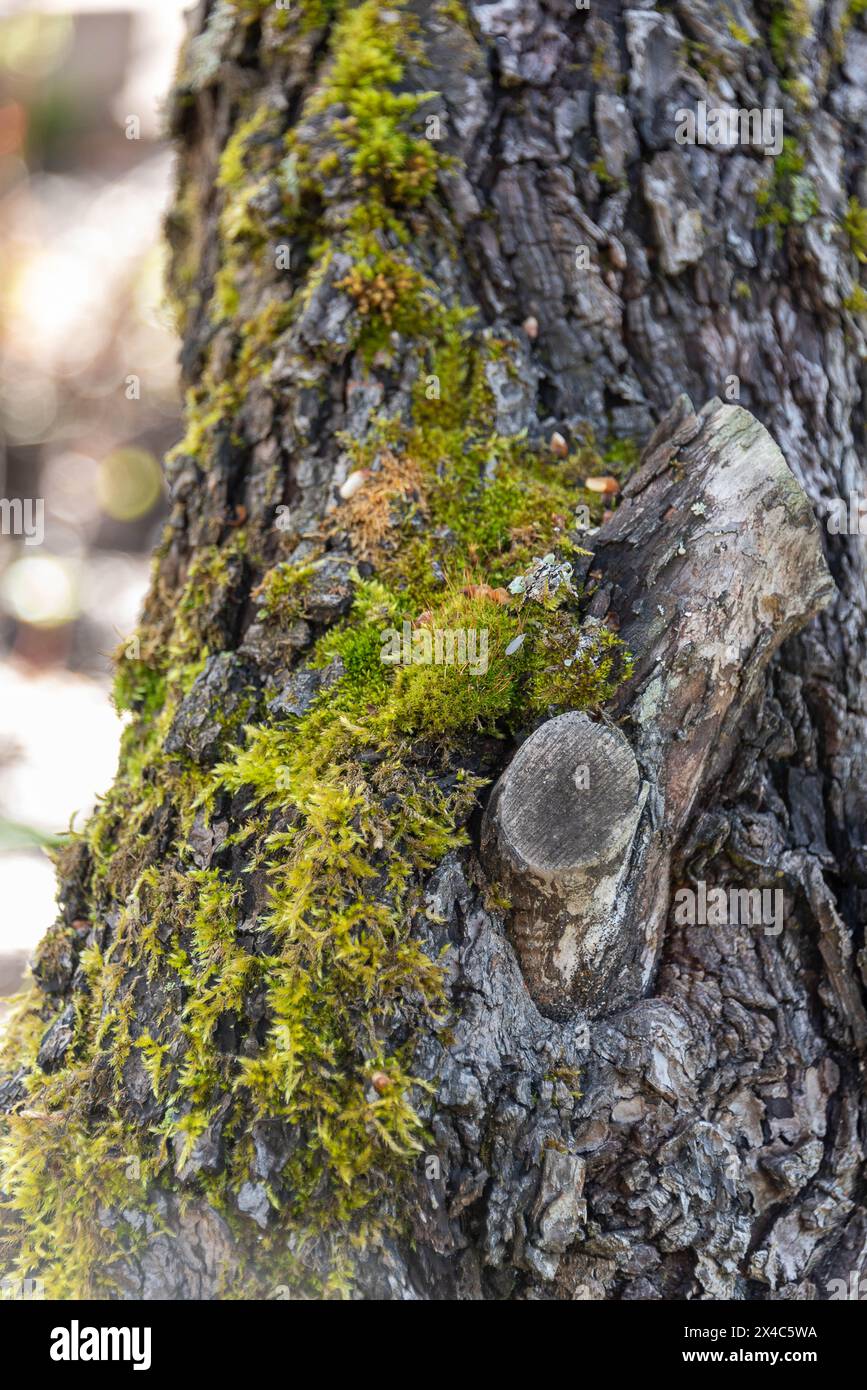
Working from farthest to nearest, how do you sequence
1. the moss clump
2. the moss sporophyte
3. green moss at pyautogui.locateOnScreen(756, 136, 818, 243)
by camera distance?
the moss clump < green moss at pyautogui.locateOnScreen(756, 136, 818, 243) < the moss sporophyte

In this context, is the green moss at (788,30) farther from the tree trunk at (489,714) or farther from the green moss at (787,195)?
the green moss at (787,195)

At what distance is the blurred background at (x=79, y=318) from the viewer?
9.33 meters

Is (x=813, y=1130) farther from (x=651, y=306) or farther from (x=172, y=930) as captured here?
(x=651, y=306)

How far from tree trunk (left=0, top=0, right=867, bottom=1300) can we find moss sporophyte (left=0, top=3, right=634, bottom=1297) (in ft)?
0.04

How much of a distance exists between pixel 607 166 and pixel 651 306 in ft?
1.71

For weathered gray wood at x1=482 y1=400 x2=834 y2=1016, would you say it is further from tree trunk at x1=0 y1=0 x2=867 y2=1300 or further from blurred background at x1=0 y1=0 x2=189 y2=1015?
blurred background at x1=0 y1=0 x2=189 y2=1015

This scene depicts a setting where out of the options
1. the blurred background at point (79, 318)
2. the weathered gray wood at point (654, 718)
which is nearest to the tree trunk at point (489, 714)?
the weathered gray wood at point (654, 718)

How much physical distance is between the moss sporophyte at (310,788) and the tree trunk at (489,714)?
0.04ft

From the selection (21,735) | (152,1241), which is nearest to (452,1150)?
(152,1241)

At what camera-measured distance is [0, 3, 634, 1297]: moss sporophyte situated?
2.21m

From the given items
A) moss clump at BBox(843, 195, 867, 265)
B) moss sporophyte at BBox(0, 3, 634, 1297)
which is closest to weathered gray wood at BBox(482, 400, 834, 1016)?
moss sporophyte at BBox(0, 3, 634, 1297)

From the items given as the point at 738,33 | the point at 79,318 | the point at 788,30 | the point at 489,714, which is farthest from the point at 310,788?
the point at 79,318

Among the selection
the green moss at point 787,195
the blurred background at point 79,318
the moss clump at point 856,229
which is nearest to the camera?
the green moss at point 787,195

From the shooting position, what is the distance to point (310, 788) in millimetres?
2428
